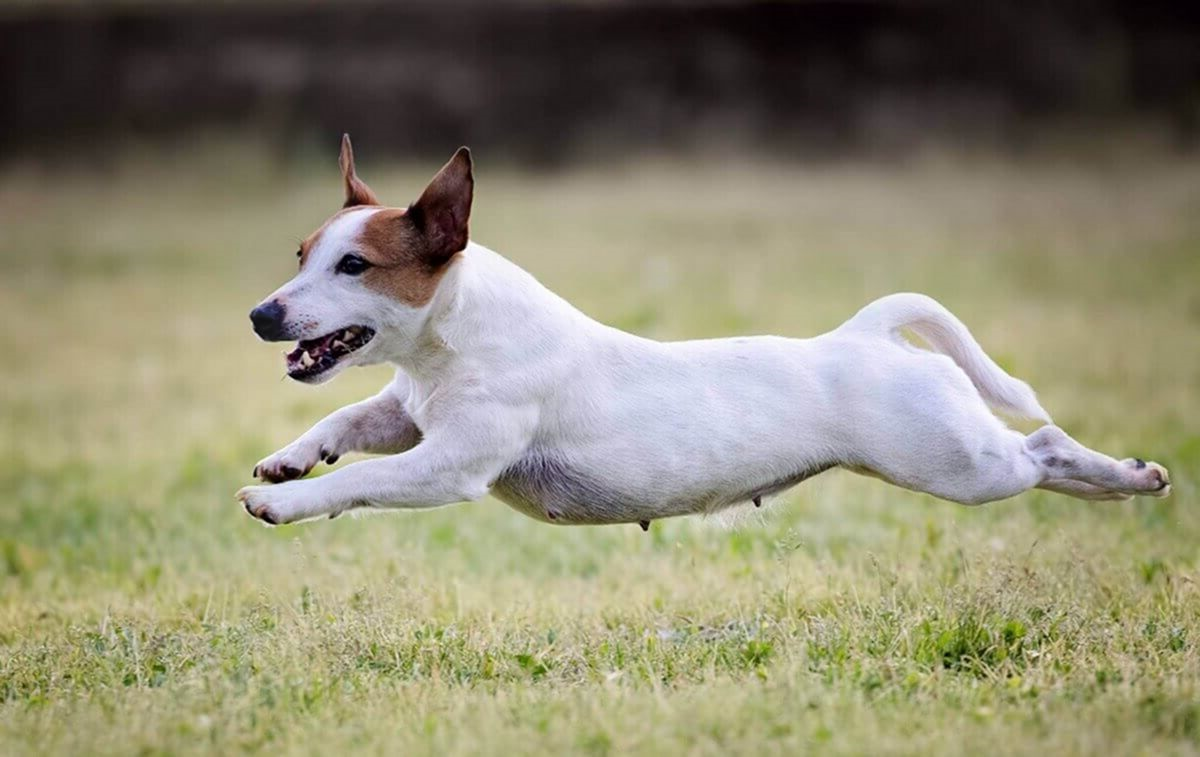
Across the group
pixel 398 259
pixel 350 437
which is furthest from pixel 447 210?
pixel 350 437

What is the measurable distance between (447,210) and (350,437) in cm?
106

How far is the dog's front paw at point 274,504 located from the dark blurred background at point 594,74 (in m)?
23.2

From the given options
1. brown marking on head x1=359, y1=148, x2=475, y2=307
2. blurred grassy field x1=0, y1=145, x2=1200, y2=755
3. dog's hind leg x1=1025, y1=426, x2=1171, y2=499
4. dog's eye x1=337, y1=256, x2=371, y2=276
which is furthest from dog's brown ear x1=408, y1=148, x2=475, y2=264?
dog's hind leg x1=1025, y1=426, x2=1171, y2=499

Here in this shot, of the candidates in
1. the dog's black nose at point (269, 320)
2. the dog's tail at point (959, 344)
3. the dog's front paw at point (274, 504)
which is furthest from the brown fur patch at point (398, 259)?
the dog's tail at point (959, 344)

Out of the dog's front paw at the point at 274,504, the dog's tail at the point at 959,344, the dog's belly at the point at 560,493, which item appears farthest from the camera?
the dog's tail at the point at 959,344

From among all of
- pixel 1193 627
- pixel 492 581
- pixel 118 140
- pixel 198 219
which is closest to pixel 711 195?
pixel 198 219

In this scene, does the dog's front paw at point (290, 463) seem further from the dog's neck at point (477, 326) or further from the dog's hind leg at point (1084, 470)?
the dog's hind leg at point (1084, 470)

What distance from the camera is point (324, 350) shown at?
19.1 ft

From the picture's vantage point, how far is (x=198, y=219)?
2503 centimetres

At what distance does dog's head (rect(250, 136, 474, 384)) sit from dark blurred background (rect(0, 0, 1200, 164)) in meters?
22.6

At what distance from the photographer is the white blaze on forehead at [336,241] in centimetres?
579

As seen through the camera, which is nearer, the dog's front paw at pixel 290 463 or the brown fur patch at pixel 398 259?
the brown fur patch at pixel 398 259

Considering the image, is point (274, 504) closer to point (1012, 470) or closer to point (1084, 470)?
point (1012, 470)

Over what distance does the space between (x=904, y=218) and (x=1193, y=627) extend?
1729 cm
